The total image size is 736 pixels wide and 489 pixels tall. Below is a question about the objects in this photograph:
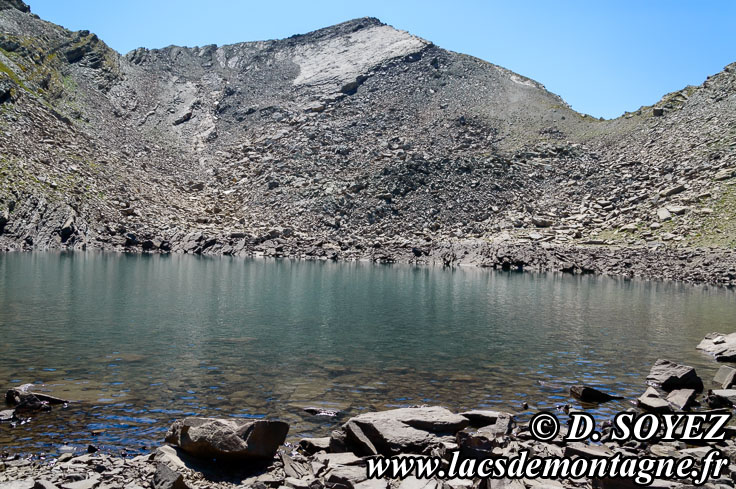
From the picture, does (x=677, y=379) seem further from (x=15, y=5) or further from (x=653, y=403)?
(x=15, y=5)

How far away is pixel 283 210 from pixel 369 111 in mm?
43485

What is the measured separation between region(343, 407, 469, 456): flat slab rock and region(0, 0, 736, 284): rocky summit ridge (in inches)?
3157

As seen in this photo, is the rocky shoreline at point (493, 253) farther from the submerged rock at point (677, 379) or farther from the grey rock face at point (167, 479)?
the grey rock face at point (167, 479)

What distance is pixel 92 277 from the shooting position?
172ft

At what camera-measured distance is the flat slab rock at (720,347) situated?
26.9 meters

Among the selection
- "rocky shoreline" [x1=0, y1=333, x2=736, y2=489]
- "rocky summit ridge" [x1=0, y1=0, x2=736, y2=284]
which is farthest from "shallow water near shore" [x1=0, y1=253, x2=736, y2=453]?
"rocky summit ridge" [x1=0, y1=0, x2=736, y2=284]

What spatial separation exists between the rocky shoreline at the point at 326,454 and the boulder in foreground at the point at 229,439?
22mm

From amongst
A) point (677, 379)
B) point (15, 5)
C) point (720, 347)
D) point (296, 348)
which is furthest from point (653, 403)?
point (15, 5)

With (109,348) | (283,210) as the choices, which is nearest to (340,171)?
(283,210)

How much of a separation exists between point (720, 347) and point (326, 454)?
81.1 feet

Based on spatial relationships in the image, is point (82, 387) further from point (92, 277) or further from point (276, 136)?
point (276, 136)

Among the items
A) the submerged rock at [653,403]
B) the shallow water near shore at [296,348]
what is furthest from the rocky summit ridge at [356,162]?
the submerged rock at [653,403]

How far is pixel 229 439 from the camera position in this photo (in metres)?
12.1

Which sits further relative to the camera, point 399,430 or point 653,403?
point 653,403
